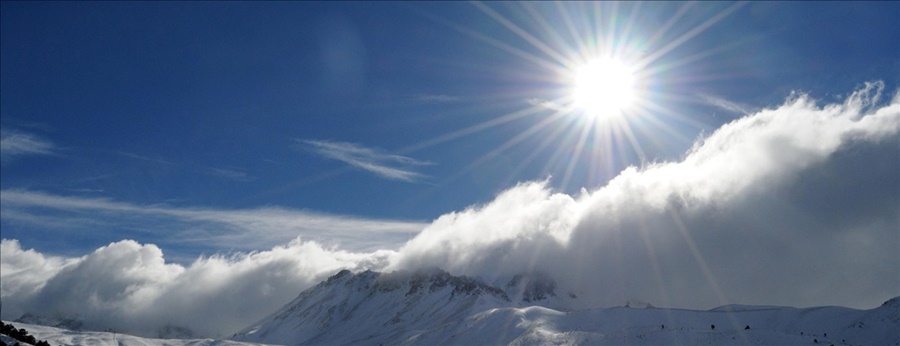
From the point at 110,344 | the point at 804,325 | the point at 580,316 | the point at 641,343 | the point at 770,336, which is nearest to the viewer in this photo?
the point at 770,336

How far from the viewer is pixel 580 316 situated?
127m

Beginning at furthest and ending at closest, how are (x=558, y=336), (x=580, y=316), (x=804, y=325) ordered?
1. (x=580, y=316)
2. (x=804, y=325)
3. (x=558, y=336)

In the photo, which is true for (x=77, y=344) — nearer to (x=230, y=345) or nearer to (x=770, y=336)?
(x=230, y=345)

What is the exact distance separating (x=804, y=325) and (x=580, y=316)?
42.4 metres

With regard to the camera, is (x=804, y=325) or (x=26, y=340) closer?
(x=26, y=340)

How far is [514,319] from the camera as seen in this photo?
13612cm

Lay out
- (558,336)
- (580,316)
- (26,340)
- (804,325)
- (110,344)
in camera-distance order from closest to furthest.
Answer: (26,340)
(558,336)
(110,344)
(804,325)
(580,316)

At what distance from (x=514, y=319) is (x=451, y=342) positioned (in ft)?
50.5

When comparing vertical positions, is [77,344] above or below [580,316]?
below

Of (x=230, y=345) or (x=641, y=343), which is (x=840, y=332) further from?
(x=230, y=345)

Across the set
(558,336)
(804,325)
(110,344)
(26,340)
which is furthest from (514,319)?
(26,340)

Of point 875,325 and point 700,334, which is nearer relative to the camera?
point 700,334

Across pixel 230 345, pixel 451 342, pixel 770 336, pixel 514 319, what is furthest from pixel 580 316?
pixel 230 345

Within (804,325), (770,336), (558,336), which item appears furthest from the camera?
(804,325)
